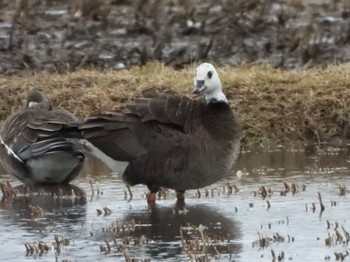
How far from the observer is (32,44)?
698 inches

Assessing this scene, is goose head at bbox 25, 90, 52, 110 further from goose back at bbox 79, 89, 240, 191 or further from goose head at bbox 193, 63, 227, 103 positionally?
goose head at bbox 193, 63, 227, 103

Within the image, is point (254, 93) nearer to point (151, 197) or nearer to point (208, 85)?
point (208, 85)

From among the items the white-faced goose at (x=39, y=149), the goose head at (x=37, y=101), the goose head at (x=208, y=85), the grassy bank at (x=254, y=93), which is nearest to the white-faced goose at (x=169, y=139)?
the goose head at (x=208, y=85)

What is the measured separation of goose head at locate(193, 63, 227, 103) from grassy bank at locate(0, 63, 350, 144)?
2.80 metres

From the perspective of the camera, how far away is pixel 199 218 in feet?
31.0

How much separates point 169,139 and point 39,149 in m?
1.43

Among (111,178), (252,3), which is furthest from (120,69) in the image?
(111,178)

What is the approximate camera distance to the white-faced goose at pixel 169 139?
9.95 m

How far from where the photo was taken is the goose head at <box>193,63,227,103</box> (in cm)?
1032

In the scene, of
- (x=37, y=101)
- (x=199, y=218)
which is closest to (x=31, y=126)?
(x=37, y=101)

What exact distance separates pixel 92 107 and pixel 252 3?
5.77m

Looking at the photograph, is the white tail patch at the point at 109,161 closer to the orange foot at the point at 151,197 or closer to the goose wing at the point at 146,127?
the goose wing at the point at 146,127

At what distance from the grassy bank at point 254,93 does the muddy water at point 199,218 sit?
39.4 inches

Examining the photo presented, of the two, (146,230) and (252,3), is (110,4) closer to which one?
(252,3)
